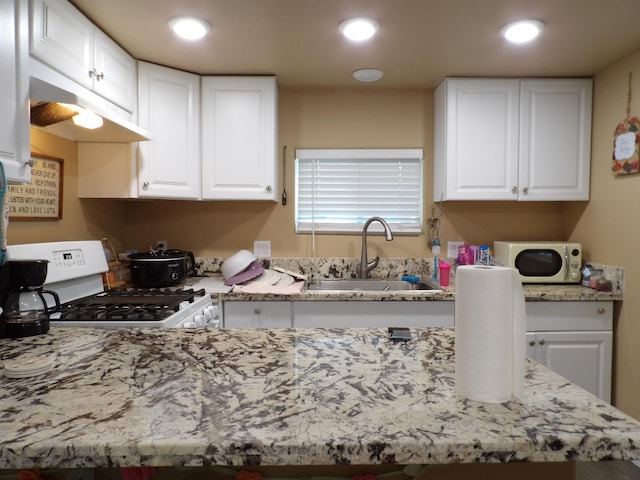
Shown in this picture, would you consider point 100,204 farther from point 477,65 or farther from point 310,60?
point 477,65

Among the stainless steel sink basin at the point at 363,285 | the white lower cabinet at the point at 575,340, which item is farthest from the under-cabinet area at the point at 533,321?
the stainless steel sink basin at the point at 363,285

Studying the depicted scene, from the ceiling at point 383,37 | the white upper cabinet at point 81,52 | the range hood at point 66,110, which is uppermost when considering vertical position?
the ceiling at point 383,37

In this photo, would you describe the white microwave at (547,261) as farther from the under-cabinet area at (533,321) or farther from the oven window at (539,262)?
the under-cabinet area at (533,321)

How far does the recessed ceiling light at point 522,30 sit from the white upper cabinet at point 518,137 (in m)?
0.53

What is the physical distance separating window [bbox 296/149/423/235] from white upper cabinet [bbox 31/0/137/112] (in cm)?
118

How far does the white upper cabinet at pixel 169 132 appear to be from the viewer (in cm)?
226

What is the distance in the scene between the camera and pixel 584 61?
7.36 ft

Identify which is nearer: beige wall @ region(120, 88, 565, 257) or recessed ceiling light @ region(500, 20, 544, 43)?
recessed ceiling light @ region(500, 20, 544, 43)

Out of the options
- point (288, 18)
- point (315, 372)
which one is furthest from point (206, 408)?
point (288, 18)

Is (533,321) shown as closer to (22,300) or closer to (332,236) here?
(332,236)

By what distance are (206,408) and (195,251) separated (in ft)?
7.24

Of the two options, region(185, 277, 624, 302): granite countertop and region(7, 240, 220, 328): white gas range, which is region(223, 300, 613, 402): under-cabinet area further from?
region(7, 240, 220, 328): white gas range

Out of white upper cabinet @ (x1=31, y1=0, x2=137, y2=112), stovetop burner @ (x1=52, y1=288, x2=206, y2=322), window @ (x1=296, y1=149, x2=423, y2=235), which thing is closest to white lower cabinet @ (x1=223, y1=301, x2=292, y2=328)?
stovetop burner @ (x1=52, y1=288, x2=206, y2=322)

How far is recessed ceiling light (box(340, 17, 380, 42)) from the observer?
5.96 feet
